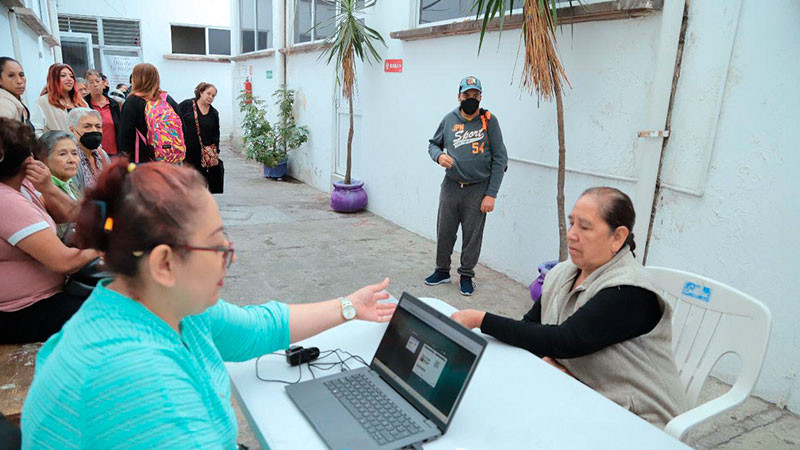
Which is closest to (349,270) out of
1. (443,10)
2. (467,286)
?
(467,286)

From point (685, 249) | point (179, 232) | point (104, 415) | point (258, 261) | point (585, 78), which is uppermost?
point (585, 78)

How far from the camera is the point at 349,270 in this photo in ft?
14.1

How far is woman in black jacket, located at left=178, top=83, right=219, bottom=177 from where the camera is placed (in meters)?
4.85

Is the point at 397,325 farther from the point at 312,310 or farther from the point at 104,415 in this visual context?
the point at 104,415

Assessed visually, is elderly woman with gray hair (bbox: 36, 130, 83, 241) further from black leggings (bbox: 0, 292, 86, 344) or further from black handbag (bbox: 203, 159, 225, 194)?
black handbag (bbox: 203, 159, 225, 194)

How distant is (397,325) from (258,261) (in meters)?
3.27

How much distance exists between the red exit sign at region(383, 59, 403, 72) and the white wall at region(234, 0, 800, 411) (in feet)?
1.39

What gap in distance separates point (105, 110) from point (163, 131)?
55.9 inches

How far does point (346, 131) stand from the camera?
274 inches

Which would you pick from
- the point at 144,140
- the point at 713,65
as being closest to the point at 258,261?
the point at 144,140

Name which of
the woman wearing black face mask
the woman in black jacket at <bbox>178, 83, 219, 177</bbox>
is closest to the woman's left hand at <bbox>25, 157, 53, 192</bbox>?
the woman wearing black face mask

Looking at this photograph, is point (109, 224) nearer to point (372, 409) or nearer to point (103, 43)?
point (372, 409)

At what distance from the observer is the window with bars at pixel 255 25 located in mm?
10453

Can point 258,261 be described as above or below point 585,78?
below
